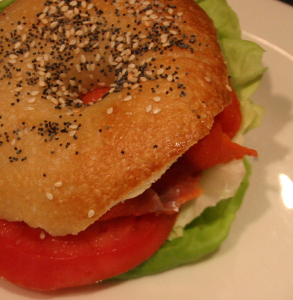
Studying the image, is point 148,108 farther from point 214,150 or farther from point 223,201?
point 223,201

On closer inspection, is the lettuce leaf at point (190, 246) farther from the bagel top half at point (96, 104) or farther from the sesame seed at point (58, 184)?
the sesame seed at point (58, 184)

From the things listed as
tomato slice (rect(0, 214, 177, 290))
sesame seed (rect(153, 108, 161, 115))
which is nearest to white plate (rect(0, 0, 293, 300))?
Answer: tomato slice (rect(0, 214, 177, 290))

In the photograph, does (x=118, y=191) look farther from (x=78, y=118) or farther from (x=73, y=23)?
(x=73, y=23)

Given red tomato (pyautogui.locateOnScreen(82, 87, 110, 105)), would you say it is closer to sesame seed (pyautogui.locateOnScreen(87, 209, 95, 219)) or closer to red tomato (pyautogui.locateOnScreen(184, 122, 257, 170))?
red tomato (pyautogui.locateOnScreen(184, 122, 257, 170))

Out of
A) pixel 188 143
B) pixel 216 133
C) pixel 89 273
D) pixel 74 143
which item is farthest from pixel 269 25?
pixel 89 273

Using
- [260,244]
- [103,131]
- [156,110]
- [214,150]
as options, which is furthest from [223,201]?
[103,131]

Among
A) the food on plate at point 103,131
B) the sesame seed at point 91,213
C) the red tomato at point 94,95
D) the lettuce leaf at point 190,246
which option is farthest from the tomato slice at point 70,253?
the red tomato at point 94,95

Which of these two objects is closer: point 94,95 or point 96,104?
point 96,104
